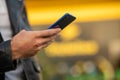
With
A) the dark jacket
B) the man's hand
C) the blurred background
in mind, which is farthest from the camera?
the blurred background

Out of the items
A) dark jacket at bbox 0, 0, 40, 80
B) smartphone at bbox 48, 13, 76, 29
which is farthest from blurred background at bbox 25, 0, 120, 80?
smartphone at bbox 48, 13, 76, 29

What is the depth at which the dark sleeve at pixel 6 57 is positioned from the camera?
6.68ft

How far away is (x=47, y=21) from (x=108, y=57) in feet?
3.30

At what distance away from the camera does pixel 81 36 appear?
7.16 meters

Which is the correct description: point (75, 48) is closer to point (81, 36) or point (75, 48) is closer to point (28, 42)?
point (81, 36)

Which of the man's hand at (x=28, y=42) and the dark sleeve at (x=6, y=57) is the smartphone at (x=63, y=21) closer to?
the man's hand at (x=28, y=42)

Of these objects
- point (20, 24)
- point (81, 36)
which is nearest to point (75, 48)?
point (81, 36)

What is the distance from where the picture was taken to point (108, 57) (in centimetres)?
706

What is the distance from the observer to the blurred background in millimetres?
6910

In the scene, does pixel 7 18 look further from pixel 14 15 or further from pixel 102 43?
pixel 102 43

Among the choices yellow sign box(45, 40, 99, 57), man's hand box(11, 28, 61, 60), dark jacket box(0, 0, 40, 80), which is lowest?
yellow sign box(45, 40, 99, 57)

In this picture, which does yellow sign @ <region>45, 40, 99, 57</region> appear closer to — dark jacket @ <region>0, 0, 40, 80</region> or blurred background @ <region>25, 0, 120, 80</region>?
blurred background @ <region>25, 0, 120, 80</region>

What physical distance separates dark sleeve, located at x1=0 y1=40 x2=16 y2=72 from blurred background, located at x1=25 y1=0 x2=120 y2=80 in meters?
4.73

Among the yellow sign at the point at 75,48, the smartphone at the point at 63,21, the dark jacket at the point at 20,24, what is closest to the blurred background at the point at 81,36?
the yellow sign at the point at 75,48
